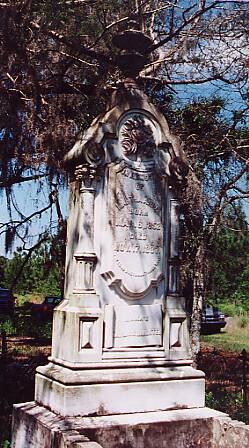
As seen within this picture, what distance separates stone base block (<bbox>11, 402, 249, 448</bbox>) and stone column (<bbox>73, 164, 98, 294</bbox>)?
1196 mm

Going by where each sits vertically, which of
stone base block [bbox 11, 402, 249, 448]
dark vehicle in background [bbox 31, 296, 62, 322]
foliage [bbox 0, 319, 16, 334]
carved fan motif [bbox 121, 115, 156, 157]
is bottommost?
stone base block [bbox 11, 402, 249, 448]

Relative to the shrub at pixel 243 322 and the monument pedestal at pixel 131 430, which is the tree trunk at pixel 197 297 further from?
the shrub at pixel 243 322

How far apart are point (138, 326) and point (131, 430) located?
1.00m

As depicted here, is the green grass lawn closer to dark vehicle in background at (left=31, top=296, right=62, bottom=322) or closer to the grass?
the grass

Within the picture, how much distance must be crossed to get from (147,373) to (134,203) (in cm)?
166

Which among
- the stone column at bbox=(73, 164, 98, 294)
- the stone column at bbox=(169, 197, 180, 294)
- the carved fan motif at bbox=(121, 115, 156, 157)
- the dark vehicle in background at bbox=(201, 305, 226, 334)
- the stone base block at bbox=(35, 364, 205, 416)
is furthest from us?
the dark vehicle in background at bbox=(201, 305, 226, 334)

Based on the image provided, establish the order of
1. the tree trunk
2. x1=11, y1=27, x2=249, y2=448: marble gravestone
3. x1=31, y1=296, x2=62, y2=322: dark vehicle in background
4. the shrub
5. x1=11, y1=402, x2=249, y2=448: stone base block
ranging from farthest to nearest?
the shrub → x1=31, y1=296, x2=62, y2=322: dark vehicle in background → the tree trunk → x1=11, y1=27, x2=249, y2=448: marble gravestone → x1=11, y1=402, x2=249, y2=448: stone base block

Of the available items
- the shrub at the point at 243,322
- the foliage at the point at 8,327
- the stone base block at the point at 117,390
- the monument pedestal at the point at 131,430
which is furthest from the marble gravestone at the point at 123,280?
the shrub at the point at 243,322

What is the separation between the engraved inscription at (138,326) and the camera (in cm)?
621

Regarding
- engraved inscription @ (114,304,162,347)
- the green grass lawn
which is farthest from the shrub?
engraved inscription @ (114,304,162,347)

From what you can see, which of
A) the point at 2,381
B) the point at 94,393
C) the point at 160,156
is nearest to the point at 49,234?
the point at 2,381

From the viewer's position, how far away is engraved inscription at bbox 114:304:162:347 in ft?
20.4

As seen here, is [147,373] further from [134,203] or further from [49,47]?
[49,47]

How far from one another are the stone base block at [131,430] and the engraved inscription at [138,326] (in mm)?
684
